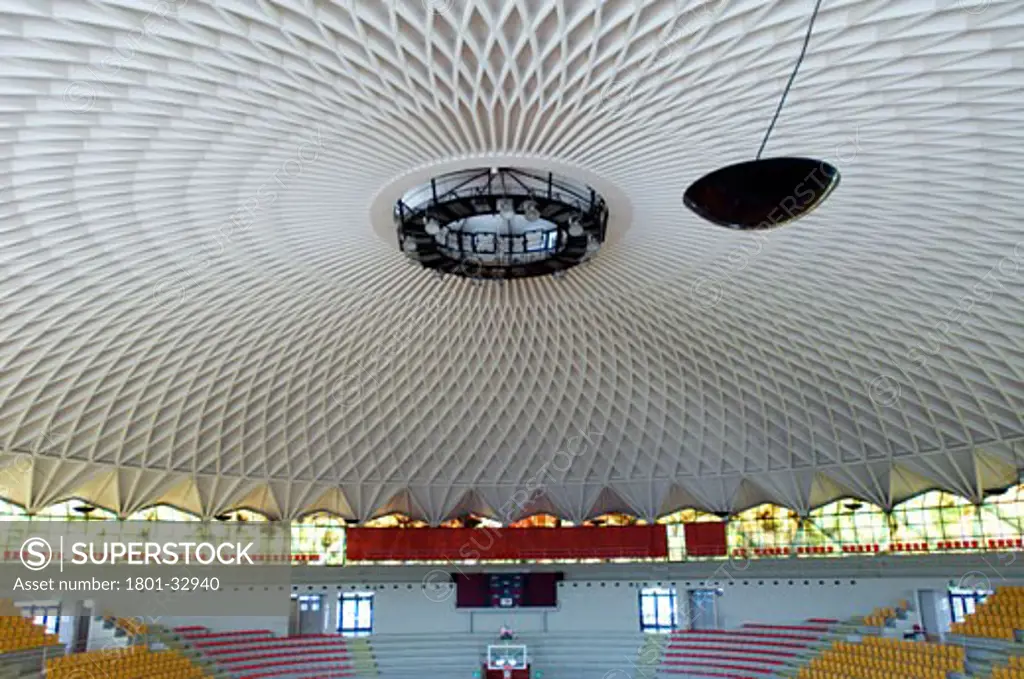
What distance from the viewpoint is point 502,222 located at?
106 ft

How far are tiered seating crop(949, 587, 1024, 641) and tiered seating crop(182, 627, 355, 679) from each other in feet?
97.6

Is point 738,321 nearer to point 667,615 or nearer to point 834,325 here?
point 834,325

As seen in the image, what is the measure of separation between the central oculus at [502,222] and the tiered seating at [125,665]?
72.7ft

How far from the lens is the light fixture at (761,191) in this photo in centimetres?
1177

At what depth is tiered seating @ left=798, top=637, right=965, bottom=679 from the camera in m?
32.2

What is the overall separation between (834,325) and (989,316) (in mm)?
5313

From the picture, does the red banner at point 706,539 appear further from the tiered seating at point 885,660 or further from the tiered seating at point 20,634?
the tiered seating at point 20,634

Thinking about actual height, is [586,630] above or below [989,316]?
below

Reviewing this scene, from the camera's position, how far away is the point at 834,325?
1297 inches

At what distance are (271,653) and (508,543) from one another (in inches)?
566

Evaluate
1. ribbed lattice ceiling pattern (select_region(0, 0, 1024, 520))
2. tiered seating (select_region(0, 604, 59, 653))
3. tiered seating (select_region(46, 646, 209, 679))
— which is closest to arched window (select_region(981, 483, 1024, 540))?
ribbed lattice ceiling pattern (select_region(0, 0, 1024, 520))

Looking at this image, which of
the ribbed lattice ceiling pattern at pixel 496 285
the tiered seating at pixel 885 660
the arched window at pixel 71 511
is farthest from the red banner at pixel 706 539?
the arched window at pixel 71 511

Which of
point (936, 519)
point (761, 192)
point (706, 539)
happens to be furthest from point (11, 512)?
point (936, 519)

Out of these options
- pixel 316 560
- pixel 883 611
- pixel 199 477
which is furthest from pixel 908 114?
pixel 316 560
